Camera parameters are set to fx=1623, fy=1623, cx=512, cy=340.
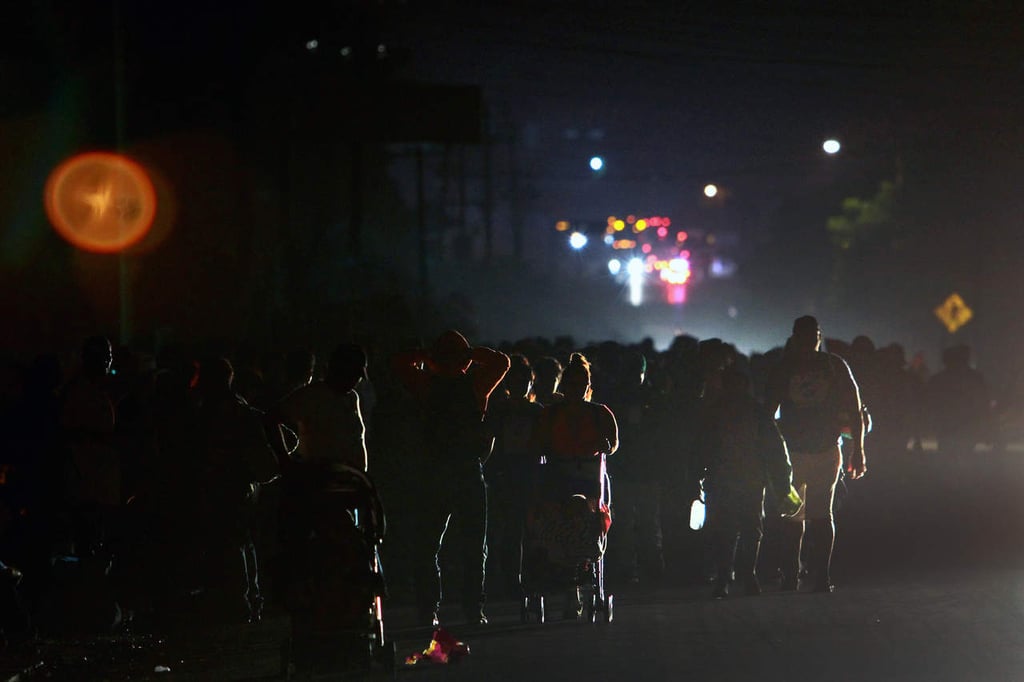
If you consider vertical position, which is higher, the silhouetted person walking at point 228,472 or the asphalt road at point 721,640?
the silhouetted person walking at point 228,472

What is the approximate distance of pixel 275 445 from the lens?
30.2 feet

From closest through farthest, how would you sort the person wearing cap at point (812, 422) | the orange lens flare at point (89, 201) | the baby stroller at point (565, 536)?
the baby stroller at point (565, 536), the person wearing cap at point (812, 422), the orange lens flare at point (89, 201)

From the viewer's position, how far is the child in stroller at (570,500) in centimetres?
1068

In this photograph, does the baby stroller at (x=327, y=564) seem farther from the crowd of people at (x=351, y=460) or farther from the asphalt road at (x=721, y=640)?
the crowd of people at (x=351, y=460)

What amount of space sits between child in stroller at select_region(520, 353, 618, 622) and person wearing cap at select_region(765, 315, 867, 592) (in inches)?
89.4

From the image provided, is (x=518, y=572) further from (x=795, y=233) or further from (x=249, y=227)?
(x=795, y=233)

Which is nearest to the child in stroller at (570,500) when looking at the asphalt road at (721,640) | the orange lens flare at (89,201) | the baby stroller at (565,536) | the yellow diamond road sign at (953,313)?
the baby stroller at (565,536)

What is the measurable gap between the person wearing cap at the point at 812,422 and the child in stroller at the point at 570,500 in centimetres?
227

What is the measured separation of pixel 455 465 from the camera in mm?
10914

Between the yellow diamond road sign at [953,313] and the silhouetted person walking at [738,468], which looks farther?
the yellow diamond road sign at [953,313]

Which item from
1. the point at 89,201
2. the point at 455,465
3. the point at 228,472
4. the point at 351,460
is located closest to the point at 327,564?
the point at 351,460

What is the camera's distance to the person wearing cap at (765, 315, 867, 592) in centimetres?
1252

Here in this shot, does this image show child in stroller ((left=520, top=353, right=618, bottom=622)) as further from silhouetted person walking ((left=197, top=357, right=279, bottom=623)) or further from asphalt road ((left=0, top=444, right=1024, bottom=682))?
silhouetted person walking ((left=197, top=357, right=279, bottom=623))

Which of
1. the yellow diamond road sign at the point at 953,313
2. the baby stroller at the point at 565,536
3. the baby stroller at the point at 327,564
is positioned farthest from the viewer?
the yellow diamond road sign at the point at 953,313
